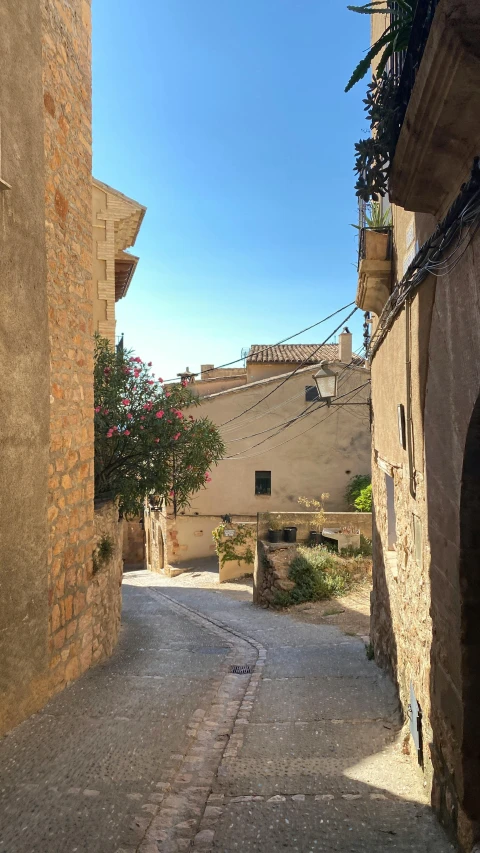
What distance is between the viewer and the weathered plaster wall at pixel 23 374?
4320mm

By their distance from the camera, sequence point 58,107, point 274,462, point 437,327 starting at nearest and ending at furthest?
point 437,327 < point 58,107 < point 274,462

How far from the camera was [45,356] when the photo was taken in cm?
→ 505

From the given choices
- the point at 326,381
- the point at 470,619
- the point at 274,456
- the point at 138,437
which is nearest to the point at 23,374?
the point at 470,619

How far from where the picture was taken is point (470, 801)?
287 cm

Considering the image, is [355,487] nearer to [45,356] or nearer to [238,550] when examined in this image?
[238,550]

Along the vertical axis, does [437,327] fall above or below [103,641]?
above

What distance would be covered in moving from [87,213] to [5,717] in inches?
186

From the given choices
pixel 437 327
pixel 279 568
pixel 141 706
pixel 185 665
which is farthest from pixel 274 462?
pixel 437 327

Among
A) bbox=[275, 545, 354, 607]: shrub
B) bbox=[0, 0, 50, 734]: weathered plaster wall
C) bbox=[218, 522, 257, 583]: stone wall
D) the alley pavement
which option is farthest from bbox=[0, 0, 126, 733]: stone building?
bbox=[218, 522, 257, 583]: stone wall

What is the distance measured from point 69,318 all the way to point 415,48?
3689mm

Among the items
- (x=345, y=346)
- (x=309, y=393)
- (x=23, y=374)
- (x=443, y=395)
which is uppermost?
(x=345, y=346)

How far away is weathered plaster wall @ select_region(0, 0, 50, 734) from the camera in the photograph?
4320 mm

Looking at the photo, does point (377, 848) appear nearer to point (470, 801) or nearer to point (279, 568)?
point (470, 801)

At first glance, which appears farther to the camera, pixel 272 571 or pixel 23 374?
pixel 272 571
